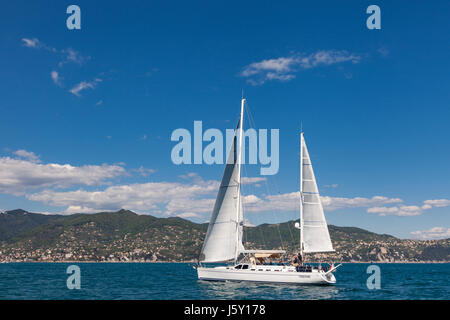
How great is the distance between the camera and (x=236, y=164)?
4747 centimetres

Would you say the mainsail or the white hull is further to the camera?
the mainsail

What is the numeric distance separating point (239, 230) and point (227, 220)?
6.25 ft

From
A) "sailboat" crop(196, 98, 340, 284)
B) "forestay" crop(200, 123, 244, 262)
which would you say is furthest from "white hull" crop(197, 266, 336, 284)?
"forestay" crop(200, 123, 244, 262)

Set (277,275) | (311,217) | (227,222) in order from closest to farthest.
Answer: (277,275)
(311,217)
(227,222)

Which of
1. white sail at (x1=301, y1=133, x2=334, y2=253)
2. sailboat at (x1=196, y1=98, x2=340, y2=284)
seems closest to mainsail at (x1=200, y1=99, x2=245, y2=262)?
sailboat at (x1=196, y1=98, x2=340, y2=284)

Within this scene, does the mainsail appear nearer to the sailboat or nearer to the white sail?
the sailboat

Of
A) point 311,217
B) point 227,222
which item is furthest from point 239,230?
point 311,217

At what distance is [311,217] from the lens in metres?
46.6

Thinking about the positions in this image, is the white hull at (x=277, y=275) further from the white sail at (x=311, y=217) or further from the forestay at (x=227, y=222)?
the white sail at (x=311, y=217)

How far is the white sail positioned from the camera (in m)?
46.2

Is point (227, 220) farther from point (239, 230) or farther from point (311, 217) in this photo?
point (311, 217)

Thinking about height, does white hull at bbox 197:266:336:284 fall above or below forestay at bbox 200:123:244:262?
below
